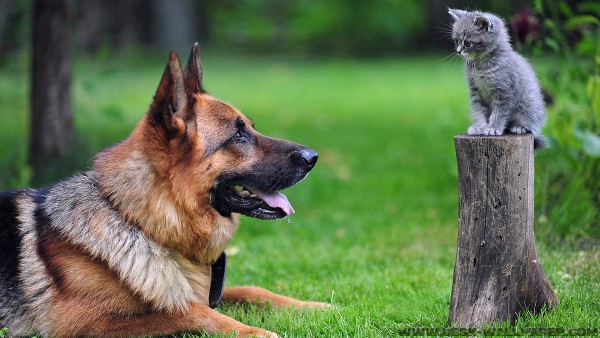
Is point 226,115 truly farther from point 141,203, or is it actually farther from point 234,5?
point 234,5

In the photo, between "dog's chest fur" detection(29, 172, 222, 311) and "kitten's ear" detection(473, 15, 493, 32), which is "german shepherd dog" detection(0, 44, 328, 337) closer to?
"dog's chest fur" detection(29, 172, 222, 311)

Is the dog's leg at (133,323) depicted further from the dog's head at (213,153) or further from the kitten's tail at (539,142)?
the kitten's tail at (539,142)

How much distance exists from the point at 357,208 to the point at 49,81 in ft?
12.4

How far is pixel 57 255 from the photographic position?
4.18 meters

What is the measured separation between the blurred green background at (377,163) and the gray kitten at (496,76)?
29cm

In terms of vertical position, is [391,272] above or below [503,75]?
below

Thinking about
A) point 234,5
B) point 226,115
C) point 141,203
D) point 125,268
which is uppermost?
point 234,5

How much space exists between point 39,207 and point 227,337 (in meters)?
1.38

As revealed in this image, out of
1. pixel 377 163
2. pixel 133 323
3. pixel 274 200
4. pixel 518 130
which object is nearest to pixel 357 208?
pixel 377 163

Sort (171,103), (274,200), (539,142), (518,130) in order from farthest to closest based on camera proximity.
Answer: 1. (539,142)
2. (274,200)
3. (518,130)
4. (171,103)

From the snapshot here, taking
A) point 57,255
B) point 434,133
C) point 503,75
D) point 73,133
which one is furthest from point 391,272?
point 434,133

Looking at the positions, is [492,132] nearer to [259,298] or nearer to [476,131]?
[476,131]

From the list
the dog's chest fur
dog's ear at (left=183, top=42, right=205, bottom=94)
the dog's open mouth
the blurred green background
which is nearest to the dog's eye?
the dog's open mouth

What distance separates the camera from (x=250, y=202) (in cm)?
430
